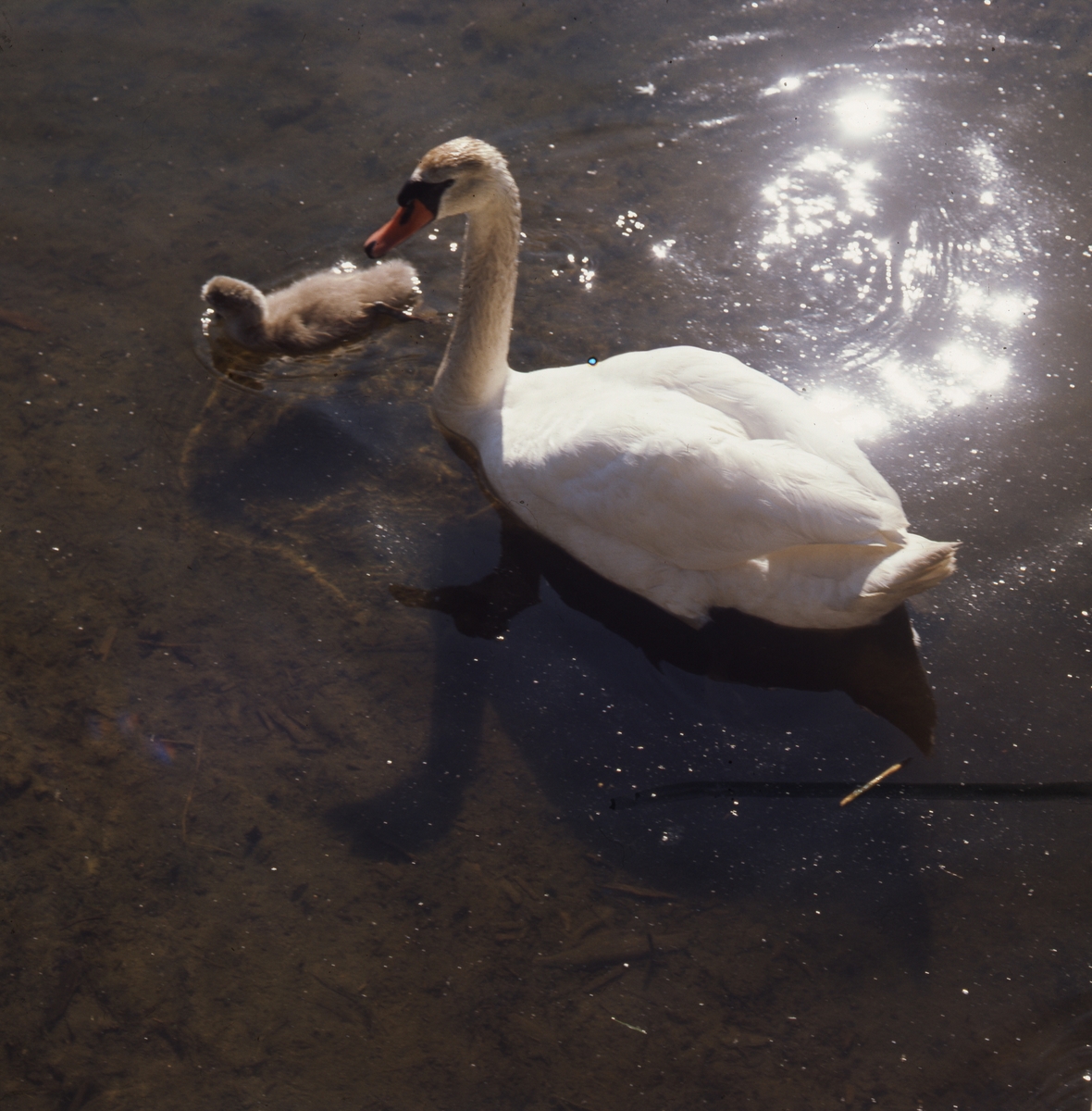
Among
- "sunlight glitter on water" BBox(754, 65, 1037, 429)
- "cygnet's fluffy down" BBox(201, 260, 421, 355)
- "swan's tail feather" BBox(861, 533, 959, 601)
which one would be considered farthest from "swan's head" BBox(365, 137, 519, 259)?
"swan's tail feather" BBox(861, 533, 959, 601)

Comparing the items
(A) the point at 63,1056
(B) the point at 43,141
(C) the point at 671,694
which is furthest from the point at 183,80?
(A) the point at 63,1056

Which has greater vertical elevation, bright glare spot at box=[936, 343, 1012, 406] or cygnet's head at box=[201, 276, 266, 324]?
cygnet's head at box=[201, 276, 266, 324]

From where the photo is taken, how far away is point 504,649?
4480 millimetres

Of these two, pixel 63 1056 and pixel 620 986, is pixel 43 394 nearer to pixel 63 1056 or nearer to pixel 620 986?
pixel 63 1056

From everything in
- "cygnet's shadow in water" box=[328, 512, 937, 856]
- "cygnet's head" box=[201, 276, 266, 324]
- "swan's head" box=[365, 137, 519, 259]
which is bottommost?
"cygnet's shadow in water" box=[328, 512, 937, 856]

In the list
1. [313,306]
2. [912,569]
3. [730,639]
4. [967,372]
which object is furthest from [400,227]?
[967,372]

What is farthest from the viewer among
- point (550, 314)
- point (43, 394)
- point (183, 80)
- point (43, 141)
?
point (183, 80)

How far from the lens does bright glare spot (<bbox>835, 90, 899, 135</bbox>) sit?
279 inches

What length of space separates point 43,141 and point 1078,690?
21.8ft

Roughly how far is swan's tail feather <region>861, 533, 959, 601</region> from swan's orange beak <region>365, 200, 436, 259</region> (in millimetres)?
2521

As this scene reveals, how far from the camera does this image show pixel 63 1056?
3408mm

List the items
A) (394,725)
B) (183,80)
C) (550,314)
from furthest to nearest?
(183,80) < (550,314) < (394,725)

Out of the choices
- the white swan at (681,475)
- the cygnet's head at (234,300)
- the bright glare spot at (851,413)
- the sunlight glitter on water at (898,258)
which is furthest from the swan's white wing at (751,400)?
the cygnet's head at (234,300)

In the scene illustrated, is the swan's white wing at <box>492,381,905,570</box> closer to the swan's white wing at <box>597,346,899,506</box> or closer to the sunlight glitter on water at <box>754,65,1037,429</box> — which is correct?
the swan's white wing at <box>597,346,899,506</box>
